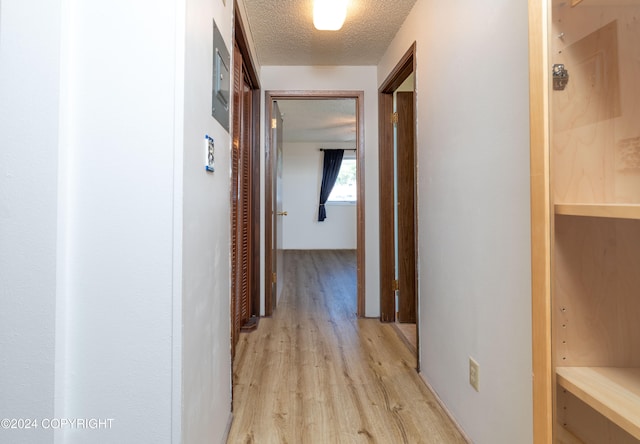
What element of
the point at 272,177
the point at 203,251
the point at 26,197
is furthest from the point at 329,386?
the point at 272,177

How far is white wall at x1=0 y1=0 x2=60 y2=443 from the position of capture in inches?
29.3

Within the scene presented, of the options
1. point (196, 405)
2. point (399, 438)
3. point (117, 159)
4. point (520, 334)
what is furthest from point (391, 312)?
point (117, 159)

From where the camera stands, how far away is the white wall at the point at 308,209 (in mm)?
7086

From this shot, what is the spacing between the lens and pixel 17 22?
74cm

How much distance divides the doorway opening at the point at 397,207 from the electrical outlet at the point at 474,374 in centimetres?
136

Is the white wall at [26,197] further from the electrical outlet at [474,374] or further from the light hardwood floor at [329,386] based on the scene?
the electrical outlet at [474,374]

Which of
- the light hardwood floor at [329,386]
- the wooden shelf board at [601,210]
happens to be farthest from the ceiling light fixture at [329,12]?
the light hardwood floor at [329,386]

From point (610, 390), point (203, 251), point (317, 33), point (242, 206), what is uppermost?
point (317, 33)

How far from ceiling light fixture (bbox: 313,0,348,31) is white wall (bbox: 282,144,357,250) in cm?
Answer: 512

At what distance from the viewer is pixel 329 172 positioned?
703cm

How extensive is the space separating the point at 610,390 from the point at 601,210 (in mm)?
307

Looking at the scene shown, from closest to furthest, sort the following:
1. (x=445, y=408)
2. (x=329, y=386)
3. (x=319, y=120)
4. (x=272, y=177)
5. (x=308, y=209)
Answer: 1. (x=445, y=408)
2. (x=329, y=386)
3. (x=272, y=177)
4. (x=319, y=120)
5. (x=308, y=209)

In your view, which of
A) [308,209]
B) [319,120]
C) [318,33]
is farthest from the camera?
[308,209]

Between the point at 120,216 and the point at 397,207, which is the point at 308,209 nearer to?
the point at 397,207
